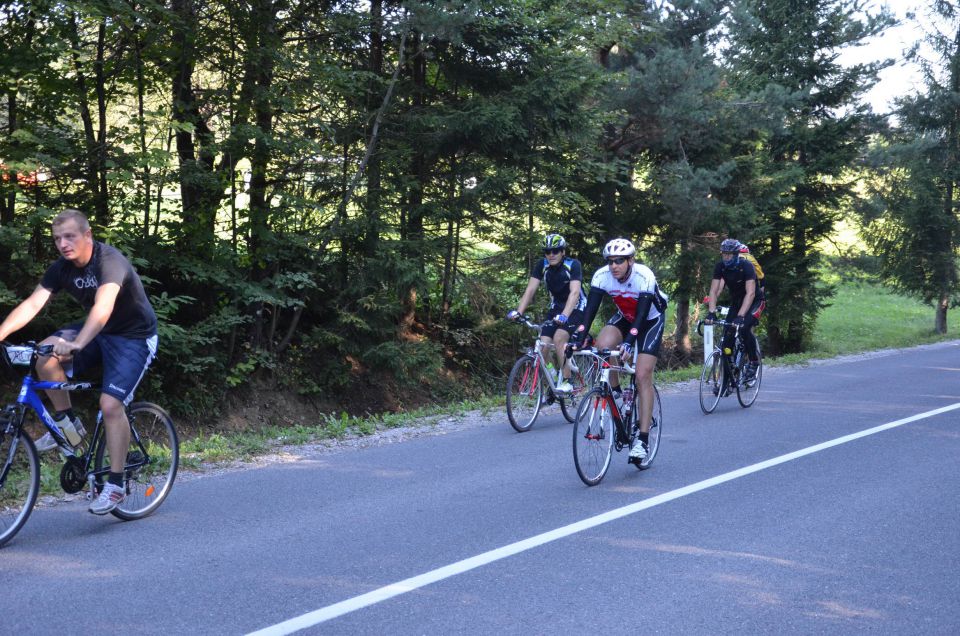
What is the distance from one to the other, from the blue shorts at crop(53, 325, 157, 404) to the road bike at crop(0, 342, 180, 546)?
0.15 meters

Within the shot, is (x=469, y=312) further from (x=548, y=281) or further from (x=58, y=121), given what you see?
(x=58, y=121)

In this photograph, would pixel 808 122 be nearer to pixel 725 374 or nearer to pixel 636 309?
pixel 725 374

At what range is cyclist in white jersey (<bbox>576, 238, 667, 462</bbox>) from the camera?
290 inches

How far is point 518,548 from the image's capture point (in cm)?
539

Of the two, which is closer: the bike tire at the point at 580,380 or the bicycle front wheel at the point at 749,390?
the bike tire at the point at 580,380

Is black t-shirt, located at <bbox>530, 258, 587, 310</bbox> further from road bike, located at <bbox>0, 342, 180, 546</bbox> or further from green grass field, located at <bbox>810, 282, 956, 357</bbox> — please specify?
green grass field, located at <bbox>810, 282, 956, 357</bbox>

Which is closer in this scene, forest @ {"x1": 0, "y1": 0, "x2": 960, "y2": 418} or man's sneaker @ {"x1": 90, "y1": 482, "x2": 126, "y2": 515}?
man's sneaker @ {"x1": 90, "y1": 482, "x2": 126, "y2": 515}

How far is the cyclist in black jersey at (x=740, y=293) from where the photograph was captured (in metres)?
10.9

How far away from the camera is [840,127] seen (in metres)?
25.6

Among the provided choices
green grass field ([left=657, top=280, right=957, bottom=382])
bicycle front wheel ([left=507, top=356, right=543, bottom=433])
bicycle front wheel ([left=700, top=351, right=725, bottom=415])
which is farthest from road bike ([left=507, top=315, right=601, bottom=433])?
green grass field ([left=657, top=280, right=957, bottom=382])

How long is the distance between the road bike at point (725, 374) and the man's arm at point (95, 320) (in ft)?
24.2

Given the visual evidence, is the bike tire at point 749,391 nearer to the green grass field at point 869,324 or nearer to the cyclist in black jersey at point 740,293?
the cyclist in black jersey at point 740,293

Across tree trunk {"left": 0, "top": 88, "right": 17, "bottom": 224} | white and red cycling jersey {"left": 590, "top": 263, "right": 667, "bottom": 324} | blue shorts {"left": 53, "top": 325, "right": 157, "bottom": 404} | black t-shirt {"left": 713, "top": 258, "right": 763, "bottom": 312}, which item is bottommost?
blue shorts {"left": 53, "top": 325, "right": 157, "bottom": 404}

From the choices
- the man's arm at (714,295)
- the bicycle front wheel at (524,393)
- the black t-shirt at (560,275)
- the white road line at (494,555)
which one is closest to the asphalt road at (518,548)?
the white road line at (494,555)
